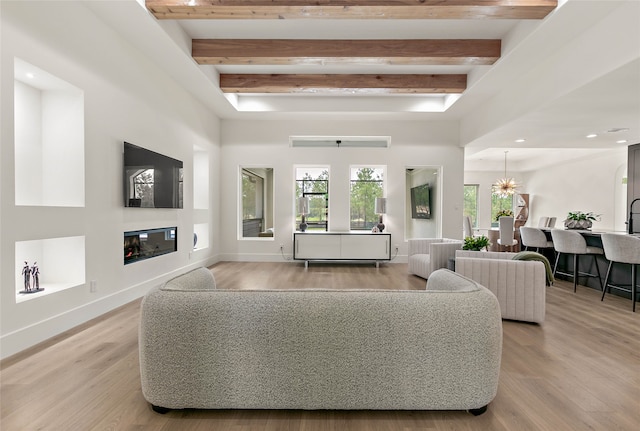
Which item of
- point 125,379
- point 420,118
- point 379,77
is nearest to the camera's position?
point 125,379

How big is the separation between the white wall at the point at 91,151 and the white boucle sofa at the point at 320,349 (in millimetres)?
1735

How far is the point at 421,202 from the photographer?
7223 millimetres

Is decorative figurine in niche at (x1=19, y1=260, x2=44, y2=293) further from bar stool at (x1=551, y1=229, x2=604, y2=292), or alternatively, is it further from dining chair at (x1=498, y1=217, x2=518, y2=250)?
dining chair at (x1=498, y1=217, x2=518, y2=250)

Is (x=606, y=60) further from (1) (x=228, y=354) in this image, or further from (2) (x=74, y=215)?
(2) (x=74, y=215)

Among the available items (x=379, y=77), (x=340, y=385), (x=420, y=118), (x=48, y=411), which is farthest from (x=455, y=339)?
(x=420, y=118)

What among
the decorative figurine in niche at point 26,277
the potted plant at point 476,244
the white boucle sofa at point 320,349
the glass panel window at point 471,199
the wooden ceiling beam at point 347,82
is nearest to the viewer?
the white boucle sofa at point 320,349

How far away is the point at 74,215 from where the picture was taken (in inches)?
119

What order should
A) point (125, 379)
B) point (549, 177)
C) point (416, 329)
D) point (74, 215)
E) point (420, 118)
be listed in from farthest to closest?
point (549, 177) → point (420, 118) → point (74, 215) → point (125, 379) → point (416, 329)

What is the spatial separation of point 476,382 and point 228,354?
50.9 inches

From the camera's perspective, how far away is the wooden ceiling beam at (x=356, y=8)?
3.08m

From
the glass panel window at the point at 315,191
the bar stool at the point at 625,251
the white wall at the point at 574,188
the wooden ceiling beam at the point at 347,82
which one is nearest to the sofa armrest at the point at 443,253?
the bar stool at the point at 625,251

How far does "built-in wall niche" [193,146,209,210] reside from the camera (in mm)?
6246

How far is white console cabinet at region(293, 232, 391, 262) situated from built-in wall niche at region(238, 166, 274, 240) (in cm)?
102

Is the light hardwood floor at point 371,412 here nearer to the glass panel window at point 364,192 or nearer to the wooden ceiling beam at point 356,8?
the wooden ceiling beam at point 356,8
